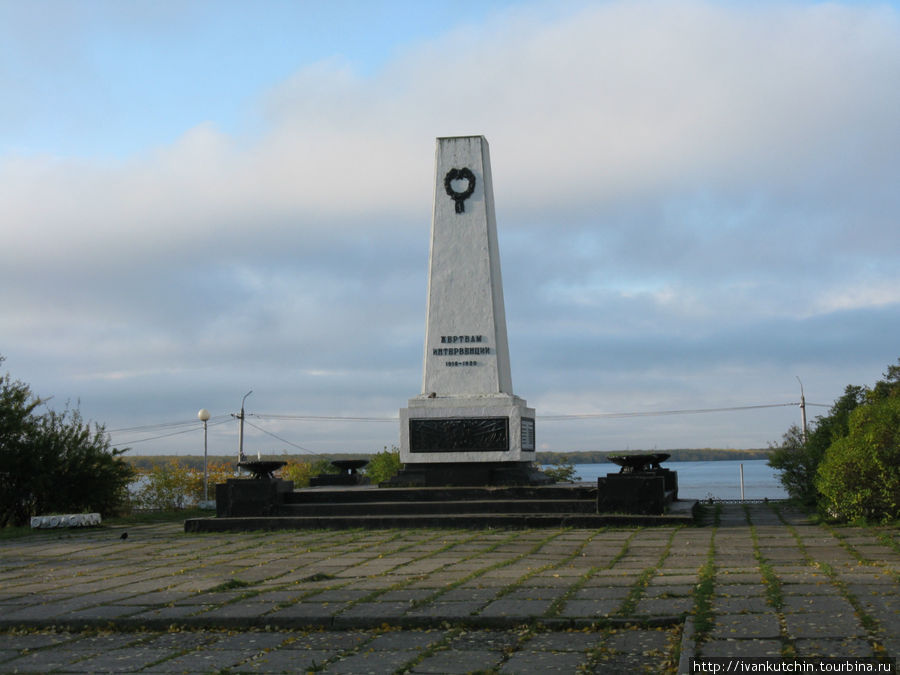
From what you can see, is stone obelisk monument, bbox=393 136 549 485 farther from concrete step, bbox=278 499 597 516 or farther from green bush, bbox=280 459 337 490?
green bush, bbox=280 459 337 490

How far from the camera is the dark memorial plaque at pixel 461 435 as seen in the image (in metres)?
16.1

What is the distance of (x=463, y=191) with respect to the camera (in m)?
16.9

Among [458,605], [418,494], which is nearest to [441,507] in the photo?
[418,494]

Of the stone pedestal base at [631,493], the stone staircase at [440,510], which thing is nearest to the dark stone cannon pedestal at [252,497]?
the stone staircase at [440,510]

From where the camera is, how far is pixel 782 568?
26.6 feet

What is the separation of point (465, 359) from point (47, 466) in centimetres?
785

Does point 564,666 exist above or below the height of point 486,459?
below

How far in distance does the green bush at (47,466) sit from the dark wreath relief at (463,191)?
8043mm

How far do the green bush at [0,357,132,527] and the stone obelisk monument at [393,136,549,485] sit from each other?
19.6 feet

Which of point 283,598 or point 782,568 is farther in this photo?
point 782,568

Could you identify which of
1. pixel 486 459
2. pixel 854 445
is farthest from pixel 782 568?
pixel 486 459

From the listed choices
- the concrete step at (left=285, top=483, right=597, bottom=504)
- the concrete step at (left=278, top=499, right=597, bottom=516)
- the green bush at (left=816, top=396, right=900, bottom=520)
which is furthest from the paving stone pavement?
the concrete step at (left=285, top=483, right=597, bottom=504)

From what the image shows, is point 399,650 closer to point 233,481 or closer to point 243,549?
point 243,549

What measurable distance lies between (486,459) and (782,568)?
8.21m
